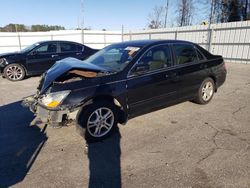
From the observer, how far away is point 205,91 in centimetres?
543

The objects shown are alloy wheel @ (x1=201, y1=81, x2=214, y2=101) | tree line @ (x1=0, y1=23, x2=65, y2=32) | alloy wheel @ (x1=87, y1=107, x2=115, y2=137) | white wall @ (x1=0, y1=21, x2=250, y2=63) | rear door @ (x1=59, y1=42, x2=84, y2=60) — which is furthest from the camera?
tree line @ (x1=0, y1=23, x2=65, y2=32)

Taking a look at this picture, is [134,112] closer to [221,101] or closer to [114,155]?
[114,155]

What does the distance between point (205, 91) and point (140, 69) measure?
2299mm

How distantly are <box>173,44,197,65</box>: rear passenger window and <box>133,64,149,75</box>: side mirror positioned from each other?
90 centimetres

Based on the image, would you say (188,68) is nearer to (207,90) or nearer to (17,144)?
(207,90)

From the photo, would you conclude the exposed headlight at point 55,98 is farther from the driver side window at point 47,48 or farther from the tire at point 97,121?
the driver side window at point 47,48

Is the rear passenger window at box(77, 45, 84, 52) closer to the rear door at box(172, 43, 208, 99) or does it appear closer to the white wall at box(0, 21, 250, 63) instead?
the rear door at box(172, 43, 208, 99)

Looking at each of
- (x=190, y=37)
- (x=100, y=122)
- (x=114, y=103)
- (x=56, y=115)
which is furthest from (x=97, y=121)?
(x=190, y=37)

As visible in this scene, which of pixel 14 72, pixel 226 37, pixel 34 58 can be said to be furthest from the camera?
pixel 226 37

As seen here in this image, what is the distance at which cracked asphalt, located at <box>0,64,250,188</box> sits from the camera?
2.71m

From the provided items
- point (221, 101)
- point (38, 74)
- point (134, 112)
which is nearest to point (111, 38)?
point (38, 74)

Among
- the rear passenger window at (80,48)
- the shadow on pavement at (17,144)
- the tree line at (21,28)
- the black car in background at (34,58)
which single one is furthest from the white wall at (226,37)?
the tree line at (21,28)

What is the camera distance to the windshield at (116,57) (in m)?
4.05

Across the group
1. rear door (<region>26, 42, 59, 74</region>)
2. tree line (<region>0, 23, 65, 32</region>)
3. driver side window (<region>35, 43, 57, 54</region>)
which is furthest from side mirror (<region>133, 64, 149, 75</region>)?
tree line (<region>0, 23, 65, 32</region>)
